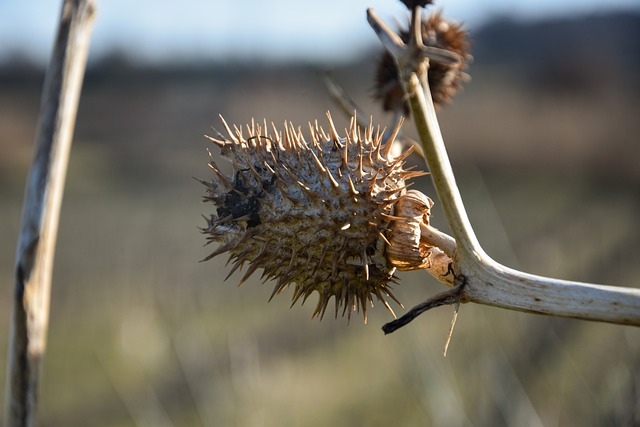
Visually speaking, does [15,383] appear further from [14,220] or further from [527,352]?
[14,220]

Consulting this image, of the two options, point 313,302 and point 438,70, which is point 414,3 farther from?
point 313,302

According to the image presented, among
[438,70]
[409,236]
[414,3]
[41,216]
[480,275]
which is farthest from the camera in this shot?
[438,70]

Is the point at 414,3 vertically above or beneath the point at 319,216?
above

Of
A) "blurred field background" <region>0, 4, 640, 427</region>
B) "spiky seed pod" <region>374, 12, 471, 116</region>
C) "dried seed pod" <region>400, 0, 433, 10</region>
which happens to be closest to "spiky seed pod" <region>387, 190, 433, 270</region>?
"dried seed pod" <region>400, 0, 433, 10</region>

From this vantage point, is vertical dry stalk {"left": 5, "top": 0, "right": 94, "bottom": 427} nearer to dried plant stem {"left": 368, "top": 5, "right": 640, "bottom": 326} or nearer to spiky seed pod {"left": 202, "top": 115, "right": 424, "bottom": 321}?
spiky seed pod {"left": 202, "top": 115, "right": 424, "bottom": 321}

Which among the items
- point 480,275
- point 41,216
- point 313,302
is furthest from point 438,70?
point 313,302

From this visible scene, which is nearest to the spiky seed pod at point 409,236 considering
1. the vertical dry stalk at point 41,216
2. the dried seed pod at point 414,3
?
the dried seed pod at point 414,3
